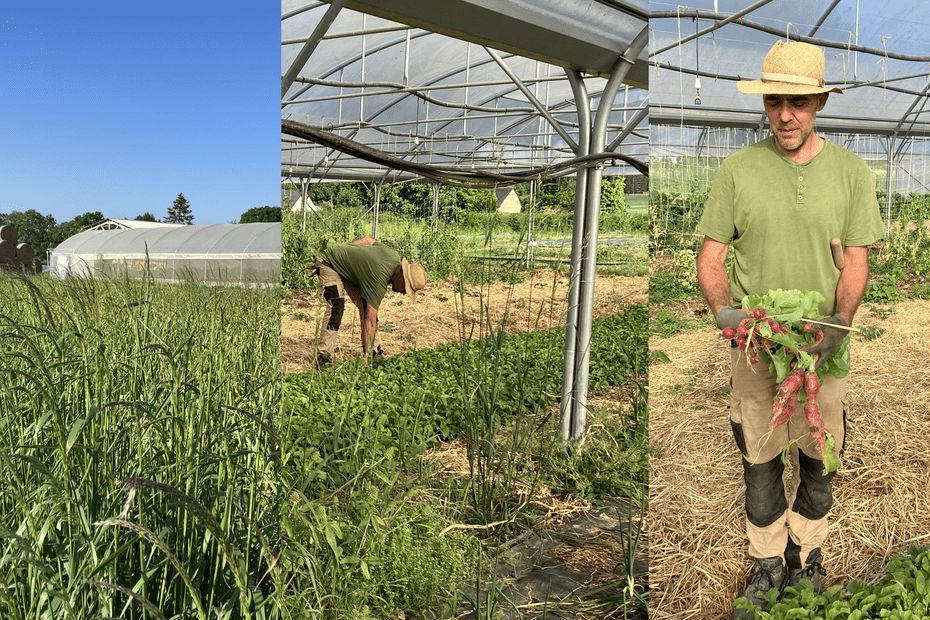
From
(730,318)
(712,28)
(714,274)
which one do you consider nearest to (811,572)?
(730,318)

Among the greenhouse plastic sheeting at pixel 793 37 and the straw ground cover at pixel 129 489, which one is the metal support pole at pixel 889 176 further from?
the straw ground cover at pixel 129 489

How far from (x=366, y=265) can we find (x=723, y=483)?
1906 millimetres

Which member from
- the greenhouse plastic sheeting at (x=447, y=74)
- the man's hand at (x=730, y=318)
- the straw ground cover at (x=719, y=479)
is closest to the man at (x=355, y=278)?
the greenhouse plastic sheeting at (x=447, y=74)

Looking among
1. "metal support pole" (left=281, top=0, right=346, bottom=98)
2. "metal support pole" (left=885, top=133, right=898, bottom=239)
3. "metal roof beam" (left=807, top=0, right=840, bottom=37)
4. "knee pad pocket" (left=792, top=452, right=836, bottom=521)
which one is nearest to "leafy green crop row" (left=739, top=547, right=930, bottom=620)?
"knee pad pocket" (left=792, top=452, right=836, bottom=521)

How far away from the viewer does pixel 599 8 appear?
109 inches

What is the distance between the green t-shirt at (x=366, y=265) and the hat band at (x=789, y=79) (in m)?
1.92

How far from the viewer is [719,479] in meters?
2.61

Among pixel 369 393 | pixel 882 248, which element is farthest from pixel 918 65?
pixel 369 393

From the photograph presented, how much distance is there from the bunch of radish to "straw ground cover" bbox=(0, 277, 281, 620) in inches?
56.2

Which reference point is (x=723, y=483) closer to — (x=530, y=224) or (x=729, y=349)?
(x=729, y=349)

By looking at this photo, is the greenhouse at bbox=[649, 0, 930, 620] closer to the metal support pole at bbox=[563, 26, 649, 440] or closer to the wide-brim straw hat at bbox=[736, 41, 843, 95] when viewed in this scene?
the wide-brim straw hat at bbox=[736, 41, 843, 95]

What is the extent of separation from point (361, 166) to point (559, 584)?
1366cm

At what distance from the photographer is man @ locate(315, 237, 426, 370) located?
139 inches

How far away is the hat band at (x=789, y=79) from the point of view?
2.26m
